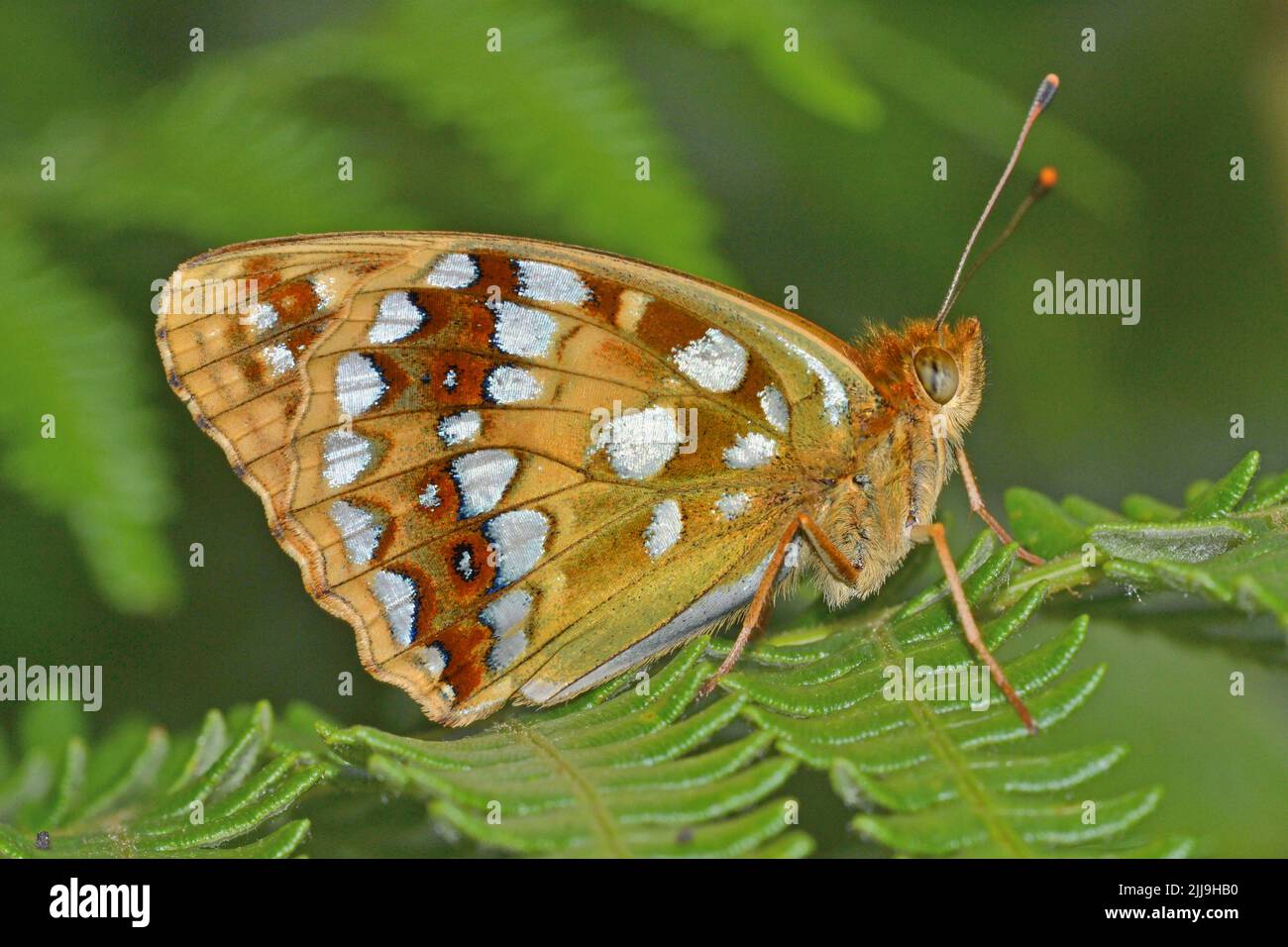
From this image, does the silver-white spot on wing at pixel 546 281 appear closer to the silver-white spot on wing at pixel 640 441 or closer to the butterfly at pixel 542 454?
the butterfly at pixel 542 454

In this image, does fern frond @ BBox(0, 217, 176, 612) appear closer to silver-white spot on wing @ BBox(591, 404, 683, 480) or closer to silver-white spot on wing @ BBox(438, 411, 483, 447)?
silver-white spot on wing @ BBox(438, 411, 483, 447)

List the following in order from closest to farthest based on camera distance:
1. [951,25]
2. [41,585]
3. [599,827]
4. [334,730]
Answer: [599,827] → [334,730] → [41,585] → [951,25]

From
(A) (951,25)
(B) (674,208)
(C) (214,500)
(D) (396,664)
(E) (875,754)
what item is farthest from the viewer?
(A) (951,25)

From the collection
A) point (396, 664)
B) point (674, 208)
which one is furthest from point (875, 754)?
point (674, 208)

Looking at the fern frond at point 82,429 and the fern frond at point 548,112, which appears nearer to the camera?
the fern frond at point 82,429

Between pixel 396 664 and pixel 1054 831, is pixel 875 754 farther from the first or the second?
pixel 396 664

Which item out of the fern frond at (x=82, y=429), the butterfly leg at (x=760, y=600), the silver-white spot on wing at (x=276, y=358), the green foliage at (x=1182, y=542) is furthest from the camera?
the fern frond at (x=82, y=429)

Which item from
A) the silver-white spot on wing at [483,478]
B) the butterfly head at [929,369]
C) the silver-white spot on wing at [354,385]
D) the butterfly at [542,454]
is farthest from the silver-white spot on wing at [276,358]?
the butterfly head at [929,369]
